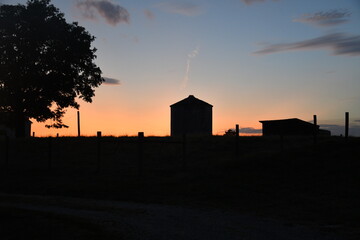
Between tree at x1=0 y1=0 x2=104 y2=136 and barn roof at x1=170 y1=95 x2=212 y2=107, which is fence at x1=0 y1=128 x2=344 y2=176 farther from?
barn roof at x1=170 y1=95 x2=212 y2=107

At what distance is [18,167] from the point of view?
2725cm

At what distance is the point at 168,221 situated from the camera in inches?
441

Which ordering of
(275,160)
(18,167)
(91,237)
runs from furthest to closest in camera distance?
(18,167), (275,160), (91,237)

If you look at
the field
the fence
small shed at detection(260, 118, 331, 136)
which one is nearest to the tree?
the fence

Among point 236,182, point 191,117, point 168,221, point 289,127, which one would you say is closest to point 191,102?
point 191,117

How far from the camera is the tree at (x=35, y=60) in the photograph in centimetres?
4072

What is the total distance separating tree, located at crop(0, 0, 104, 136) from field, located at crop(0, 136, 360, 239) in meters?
12.8

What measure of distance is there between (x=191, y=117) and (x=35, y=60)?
1937cm

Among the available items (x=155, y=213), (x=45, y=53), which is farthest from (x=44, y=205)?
(x=45, y=53)

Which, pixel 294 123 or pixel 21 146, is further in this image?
pixel 294 123

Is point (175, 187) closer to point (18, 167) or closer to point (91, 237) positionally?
point (91, 237)

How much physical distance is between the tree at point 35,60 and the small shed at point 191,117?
46.3ft

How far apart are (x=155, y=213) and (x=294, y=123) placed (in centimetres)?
3760

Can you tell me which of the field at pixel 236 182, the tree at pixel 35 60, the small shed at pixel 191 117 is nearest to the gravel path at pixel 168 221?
the field at pixel 236 182
